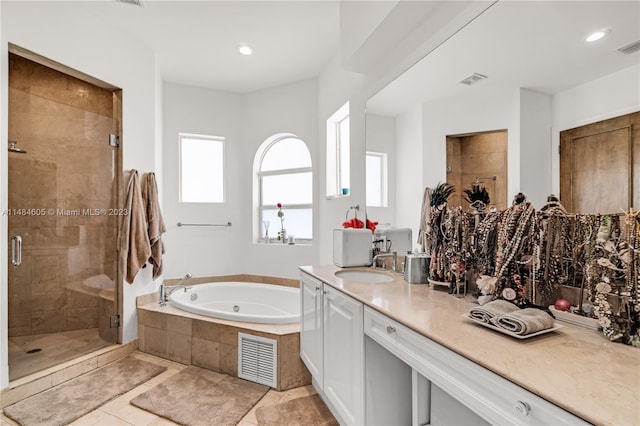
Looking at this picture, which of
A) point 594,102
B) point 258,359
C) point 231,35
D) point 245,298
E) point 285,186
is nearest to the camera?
point 594,102

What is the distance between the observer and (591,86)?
3.55 ft

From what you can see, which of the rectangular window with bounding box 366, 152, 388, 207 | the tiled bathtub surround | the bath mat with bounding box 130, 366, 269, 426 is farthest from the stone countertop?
the bath mat with bounding box 130, 366, 269, 426

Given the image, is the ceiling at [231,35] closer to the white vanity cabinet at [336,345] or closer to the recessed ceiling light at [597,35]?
the recessed ceiling light at [597,35]

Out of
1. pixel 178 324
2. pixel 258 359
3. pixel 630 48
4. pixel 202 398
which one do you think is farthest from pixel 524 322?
pixel 178 324

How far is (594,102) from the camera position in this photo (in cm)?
108

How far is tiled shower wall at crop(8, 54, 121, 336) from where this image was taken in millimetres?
2346

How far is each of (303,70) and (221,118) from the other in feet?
4.18

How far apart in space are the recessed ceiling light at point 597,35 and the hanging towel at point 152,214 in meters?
3.34

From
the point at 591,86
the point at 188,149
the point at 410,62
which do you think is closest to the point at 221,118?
the point at 188,149

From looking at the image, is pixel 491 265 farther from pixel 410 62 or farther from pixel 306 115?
pixel 306 115

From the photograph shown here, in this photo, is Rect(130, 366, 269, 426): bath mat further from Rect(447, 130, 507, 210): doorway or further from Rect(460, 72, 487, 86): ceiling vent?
Answer: Rect(460, 72, 487, 86): ceiling vent

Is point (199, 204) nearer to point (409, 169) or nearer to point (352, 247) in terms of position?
point (352, 247)

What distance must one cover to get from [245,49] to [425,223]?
254 centimetres

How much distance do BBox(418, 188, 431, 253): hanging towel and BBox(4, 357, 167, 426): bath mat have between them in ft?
7.65
